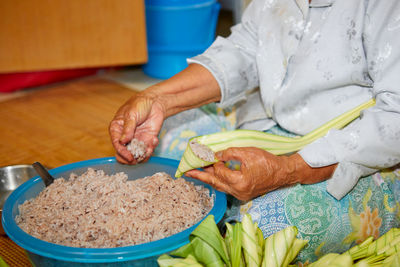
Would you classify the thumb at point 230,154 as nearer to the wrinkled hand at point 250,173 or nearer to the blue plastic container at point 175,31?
the wrinkled hand at point 250,173

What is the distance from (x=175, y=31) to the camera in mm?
2990

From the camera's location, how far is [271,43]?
4.50 feet

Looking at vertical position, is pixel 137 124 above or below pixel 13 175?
above

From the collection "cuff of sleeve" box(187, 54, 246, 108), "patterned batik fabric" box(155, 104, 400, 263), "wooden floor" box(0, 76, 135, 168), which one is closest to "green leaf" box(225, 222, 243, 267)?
"patterned batik fabric" box(155, 104, 400, 263)

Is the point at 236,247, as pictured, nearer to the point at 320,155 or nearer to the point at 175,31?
the point at 320,155

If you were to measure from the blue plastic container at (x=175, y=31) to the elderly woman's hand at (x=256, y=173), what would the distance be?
1.96m

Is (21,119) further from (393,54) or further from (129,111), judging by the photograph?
(393,54)

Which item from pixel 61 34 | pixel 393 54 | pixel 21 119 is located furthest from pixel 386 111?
pixel 61 34

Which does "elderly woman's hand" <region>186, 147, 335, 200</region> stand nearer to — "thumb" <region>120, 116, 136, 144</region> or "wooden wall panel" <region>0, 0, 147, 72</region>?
"thumb" <region>120, 116, 136, 144</region>

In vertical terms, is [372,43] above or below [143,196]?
above

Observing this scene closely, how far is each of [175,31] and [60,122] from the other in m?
1.03

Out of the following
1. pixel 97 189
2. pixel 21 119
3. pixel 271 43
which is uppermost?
pixel 271 43

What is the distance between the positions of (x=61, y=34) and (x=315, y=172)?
2086 millimetres

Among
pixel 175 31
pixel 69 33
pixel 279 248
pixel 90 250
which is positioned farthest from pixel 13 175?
pixel 175 31
